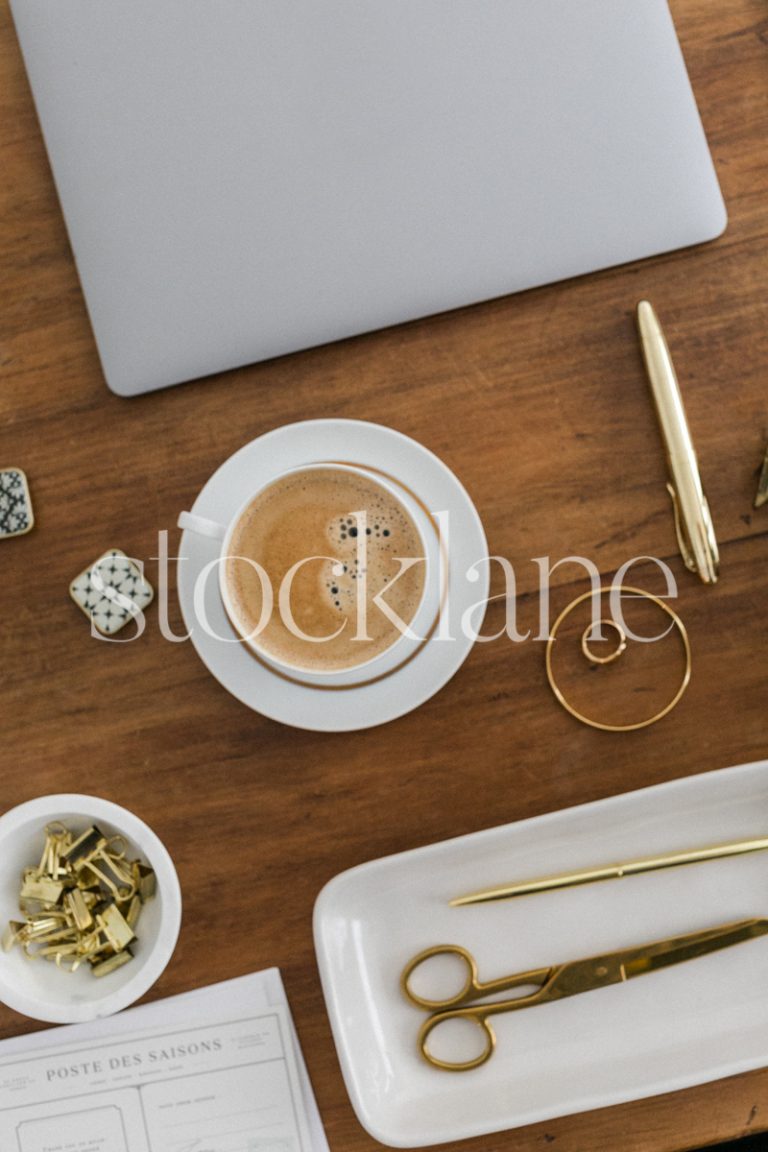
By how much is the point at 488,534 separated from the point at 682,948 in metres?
0.35

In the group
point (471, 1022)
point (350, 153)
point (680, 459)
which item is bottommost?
point (471, 1022)

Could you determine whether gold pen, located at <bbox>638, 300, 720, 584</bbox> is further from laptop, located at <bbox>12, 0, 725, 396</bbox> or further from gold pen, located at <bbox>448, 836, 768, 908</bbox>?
gold pen, located at <bbox>448, 836, 768, 908</bbox>

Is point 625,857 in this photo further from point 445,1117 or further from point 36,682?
point 36,682

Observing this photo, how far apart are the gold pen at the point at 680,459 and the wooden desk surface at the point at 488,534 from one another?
14mm

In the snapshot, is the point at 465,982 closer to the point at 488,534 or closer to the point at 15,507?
the point at 488,534

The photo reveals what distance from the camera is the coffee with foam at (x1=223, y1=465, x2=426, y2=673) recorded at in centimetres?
77

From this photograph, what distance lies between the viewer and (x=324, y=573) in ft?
2.54

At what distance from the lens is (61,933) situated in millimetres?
813

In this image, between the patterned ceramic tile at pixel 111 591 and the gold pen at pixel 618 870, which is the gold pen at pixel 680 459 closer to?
the gold pen at pixel 618 870

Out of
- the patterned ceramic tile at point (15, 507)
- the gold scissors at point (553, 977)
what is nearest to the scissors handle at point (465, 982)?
the gold scissors at point (553, 977)

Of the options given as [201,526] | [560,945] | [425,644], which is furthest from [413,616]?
[560,945]

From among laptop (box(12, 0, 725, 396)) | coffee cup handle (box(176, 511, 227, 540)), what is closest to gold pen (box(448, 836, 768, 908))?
coffee cup handle (box(176, 511, 227, 540))

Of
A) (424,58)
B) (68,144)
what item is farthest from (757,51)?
(68,144)

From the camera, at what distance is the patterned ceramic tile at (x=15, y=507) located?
828 millimetres
